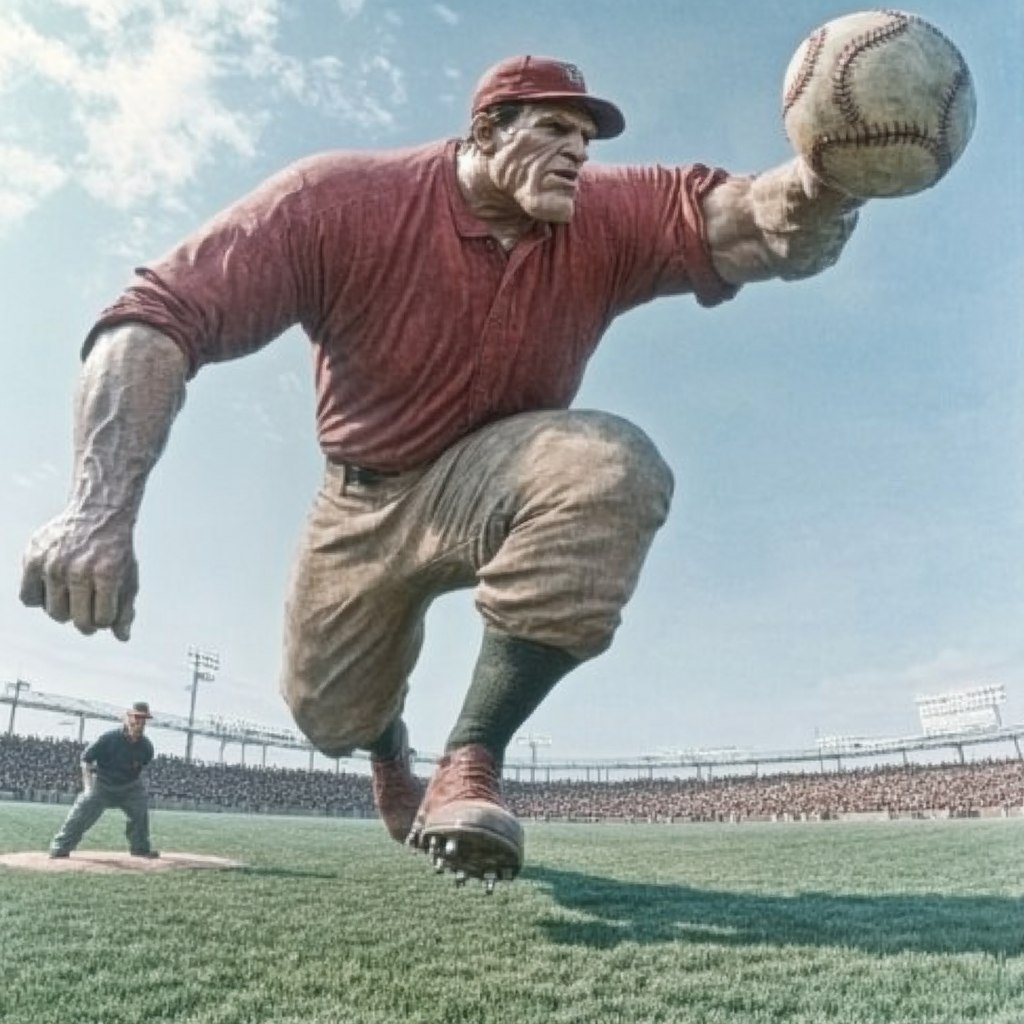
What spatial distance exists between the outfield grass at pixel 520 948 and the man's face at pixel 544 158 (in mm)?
2059

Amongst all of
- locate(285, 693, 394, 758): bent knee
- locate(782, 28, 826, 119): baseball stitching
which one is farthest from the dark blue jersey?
locate(782, 28, 826, 119): baseball stitching

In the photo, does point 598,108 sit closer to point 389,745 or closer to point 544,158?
point 544,158

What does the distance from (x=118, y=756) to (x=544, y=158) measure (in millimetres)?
7749

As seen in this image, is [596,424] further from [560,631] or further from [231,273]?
[231,273]

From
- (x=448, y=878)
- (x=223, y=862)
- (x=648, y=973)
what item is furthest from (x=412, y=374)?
(x=223, y=862)

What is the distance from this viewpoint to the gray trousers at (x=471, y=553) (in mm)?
2381

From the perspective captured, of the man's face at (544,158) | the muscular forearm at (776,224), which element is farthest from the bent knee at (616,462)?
the muscular forearm at (776,224)

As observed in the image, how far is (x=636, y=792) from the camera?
54000mm

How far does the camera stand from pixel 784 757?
184 feet

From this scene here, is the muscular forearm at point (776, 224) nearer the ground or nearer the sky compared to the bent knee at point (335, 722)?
nearer the sky

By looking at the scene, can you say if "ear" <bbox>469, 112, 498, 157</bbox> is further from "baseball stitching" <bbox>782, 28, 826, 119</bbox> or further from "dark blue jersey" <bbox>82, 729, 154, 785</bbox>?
"dark blue jersey" <bbox>82, 729, 154, 785</bbox>

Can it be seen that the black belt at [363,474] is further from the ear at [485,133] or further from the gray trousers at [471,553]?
the ear at [485,133]

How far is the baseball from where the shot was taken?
2.40 m

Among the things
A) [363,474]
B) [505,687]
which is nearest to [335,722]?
[363,474]
